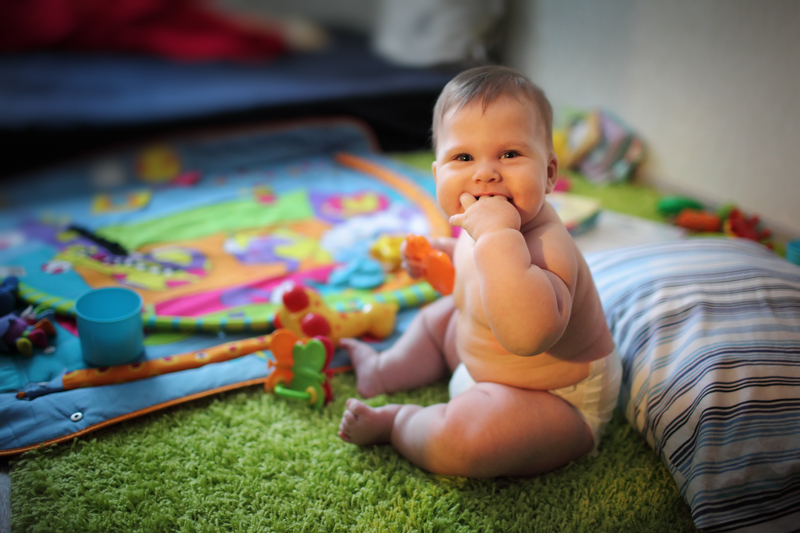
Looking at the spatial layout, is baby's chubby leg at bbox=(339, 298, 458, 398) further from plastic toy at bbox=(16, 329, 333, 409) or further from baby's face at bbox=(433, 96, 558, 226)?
baby's face at bbox=(433, 96, 558, 226)

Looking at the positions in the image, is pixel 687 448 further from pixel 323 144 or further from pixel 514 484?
pixel 323 144

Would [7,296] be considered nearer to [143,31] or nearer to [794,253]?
[794,253]

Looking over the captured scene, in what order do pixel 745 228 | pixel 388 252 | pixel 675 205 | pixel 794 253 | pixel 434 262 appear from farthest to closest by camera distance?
pixel 675 205
pixel 745 228
pixel 388 252
pixel 794 253
pixel 434 262

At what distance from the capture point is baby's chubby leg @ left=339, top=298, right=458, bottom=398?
0.98 meters

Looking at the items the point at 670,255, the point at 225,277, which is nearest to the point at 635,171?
the point at 670,255

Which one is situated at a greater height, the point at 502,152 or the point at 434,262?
the point at 502,152

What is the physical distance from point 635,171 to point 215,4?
6.21 ft

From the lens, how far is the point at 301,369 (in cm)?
96

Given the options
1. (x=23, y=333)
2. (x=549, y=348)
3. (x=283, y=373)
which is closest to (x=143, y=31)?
(x=23, y=333)

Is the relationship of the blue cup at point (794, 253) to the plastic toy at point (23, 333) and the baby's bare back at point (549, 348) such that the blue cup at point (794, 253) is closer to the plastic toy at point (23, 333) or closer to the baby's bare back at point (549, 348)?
the baby's bare back at point (549, 348)

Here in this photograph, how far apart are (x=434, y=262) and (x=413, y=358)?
0.19m

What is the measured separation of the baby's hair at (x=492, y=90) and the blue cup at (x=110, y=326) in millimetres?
655

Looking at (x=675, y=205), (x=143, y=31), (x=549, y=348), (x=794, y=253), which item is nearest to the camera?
(x=549, y=348)

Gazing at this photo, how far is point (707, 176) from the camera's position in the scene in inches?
68.7
